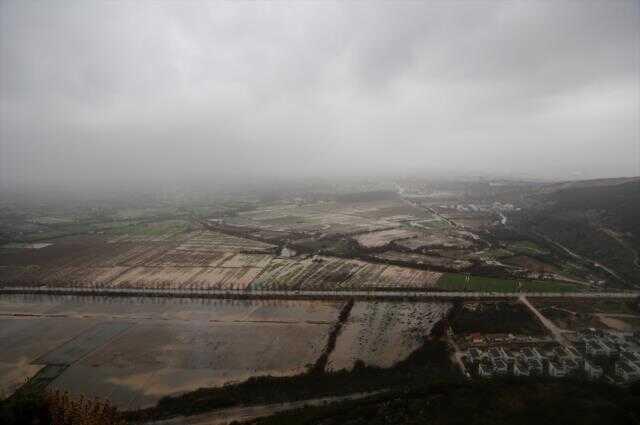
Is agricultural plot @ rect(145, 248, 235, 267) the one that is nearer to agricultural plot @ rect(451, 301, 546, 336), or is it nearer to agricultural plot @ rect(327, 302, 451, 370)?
agricultural plot @ rect(327, 302, 451, 370)

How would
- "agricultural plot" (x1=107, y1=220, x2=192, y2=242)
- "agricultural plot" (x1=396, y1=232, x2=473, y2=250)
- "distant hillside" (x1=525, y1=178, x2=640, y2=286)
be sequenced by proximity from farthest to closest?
"agricultural plot" (x1=107, y1=220, x2=192, y2=242), "agricultural plot" (x1=396, y1=232, x2=473, y2=250), "distant hillside" (x1=525, y1=178, x2=640, y2=286)

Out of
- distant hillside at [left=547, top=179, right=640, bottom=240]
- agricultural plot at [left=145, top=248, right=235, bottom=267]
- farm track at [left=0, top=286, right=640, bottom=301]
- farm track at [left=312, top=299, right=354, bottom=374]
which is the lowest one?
farm track at [left=312, top=299, right=354, bottom=374]

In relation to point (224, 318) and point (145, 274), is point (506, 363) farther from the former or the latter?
point (145, 274)

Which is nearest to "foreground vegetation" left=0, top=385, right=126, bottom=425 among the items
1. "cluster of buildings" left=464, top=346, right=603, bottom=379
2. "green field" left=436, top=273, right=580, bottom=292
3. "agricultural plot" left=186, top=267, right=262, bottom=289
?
"cluster of buildings" left=464, top=346, right=603, bottom=379

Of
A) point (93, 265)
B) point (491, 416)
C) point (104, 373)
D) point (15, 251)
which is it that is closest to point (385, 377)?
point (491, 416)

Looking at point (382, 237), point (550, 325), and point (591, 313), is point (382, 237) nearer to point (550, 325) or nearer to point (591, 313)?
point (591, 313)

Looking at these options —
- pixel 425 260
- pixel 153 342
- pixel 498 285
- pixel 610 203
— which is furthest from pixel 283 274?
pixel 610 203

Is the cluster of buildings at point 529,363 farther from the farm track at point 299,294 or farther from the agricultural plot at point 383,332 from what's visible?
the farm track at point 299,294
